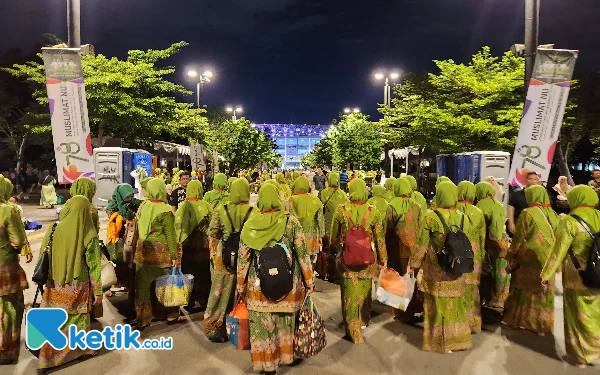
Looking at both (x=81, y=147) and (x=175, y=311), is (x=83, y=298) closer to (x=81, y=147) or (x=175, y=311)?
(x=175, y=311)

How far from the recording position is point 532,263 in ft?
17.3

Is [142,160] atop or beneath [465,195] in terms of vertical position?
atop

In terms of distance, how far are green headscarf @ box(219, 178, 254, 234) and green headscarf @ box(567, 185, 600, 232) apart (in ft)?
10.1

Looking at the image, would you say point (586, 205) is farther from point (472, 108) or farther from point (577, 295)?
point (472, 108)

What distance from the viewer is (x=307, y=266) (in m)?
4.13

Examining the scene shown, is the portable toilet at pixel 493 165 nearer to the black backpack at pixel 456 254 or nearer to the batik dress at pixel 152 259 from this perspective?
the black backpack at pixel 456 254

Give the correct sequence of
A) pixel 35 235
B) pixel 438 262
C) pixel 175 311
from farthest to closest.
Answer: pixel 35 235, pixel 175 311, pixel 438 262

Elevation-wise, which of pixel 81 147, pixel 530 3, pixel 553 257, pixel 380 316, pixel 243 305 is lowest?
pixel 380 316

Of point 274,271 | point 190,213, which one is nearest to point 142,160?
point 190,213

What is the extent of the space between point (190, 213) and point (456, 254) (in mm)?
3204

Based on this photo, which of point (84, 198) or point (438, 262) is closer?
point (84, 198)

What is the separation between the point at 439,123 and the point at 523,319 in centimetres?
1430

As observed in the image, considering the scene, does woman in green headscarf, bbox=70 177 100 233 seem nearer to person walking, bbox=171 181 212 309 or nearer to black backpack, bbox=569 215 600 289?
person walking, bbox=171 181 212 309

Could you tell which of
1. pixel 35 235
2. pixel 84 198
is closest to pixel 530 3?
pixel 84 198
